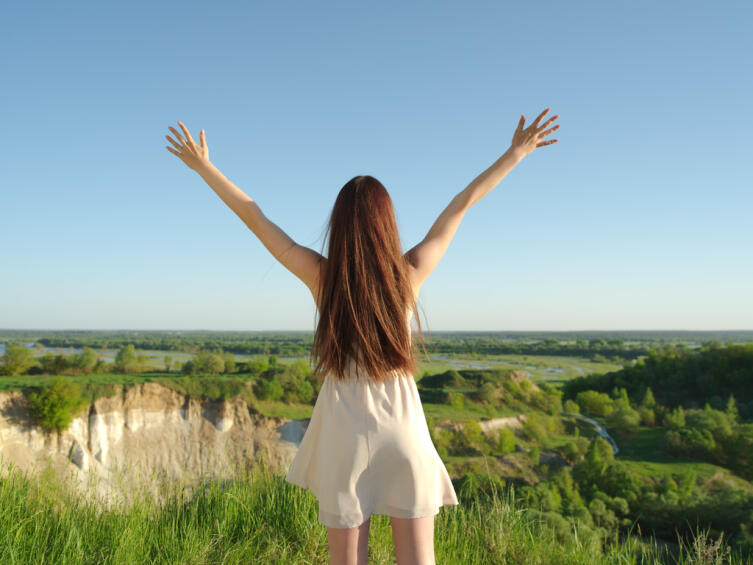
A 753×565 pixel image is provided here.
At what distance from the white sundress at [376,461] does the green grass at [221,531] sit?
Result: 1.20 meters

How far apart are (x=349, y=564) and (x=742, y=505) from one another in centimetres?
3824

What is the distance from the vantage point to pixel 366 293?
1181mm

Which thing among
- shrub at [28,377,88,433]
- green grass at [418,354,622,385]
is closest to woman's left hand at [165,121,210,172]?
shrub at [28,377,88,433]

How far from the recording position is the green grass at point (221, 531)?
190 cm

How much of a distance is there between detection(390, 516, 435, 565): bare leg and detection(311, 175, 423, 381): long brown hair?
351 millimetres

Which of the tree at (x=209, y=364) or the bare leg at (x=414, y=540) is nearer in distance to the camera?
the bare leg at (x=414, y=540)

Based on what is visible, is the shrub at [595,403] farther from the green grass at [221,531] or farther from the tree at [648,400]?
the green grass at [221,531]

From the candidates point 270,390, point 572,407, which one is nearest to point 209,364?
point 270,390

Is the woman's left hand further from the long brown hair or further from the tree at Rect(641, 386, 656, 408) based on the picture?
the tree at Rect(641, 386, 656, 408)

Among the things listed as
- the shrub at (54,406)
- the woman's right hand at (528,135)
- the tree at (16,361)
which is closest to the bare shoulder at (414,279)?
the woman's right hand at (528,135)

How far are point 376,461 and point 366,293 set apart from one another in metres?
0.42

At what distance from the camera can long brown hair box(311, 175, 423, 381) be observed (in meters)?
1.18

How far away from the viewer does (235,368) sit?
158 ft

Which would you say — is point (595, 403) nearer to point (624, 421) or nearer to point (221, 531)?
point (624, 421)
